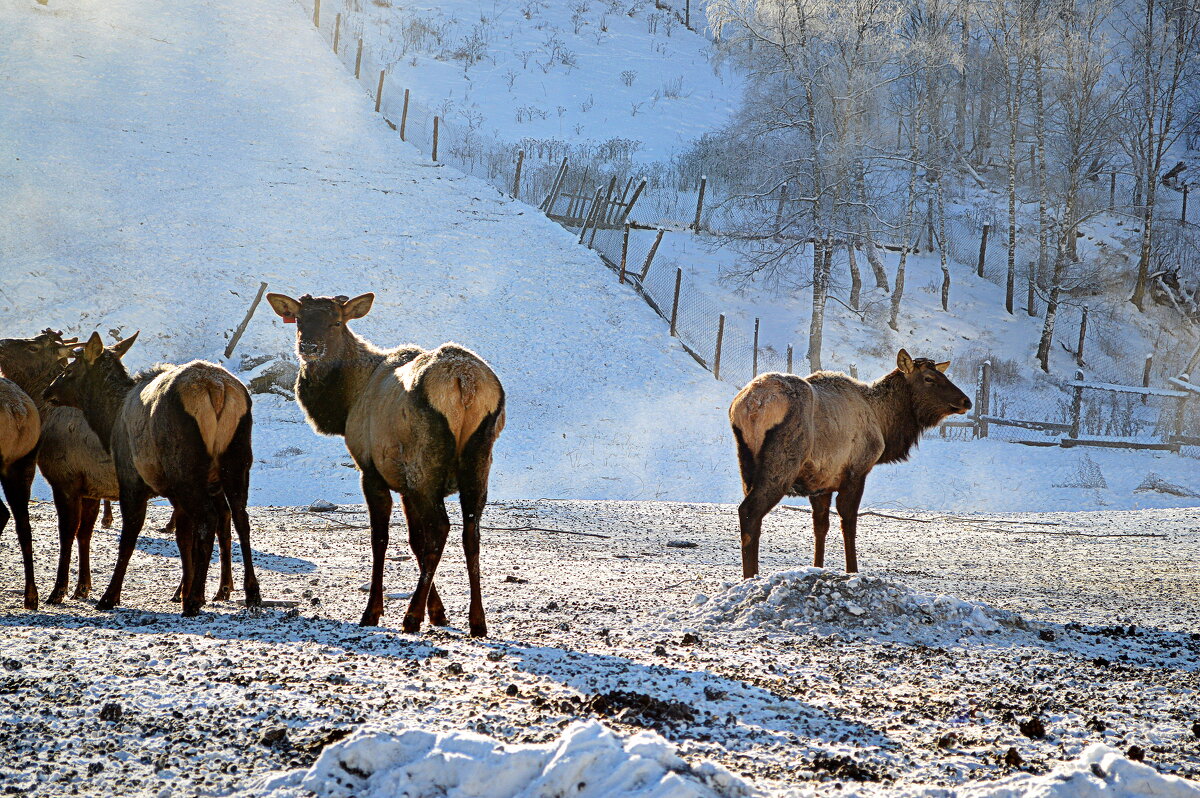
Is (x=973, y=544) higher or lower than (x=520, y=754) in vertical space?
lower

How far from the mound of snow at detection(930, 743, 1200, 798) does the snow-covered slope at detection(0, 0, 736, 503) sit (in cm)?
1463

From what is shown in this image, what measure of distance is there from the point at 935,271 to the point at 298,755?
41.2 metres

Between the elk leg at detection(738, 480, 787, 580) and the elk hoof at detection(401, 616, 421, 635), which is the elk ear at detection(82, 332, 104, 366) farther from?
the elk leg at detection(738, 480, 787, 580)

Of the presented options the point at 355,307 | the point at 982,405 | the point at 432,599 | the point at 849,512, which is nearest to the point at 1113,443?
the point at 982,405

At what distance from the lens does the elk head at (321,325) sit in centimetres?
723

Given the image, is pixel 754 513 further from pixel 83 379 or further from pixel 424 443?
pixel 83 379

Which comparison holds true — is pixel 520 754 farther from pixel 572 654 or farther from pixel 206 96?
pixel 206 96

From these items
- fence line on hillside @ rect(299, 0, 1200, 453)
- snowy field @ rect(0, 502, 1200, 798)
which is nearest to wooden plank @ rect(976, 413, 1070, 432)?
fence line on hillside @ rect(299, 0, 1200, 453)

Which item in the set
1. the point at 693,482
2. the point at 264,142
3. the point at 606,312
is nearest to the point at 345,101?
the point at 264,142

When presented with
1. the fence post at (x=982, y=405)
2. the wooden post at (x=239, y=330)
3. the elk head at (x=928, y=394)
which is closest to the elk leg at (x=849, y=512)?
the elk head at (x=928, y=394)

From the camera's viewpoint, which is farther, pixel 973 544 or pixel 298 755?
pixel 973 544

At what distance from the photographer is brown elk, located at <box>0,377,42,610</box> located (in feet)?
25.5

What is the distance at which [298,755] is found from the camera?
357 cm

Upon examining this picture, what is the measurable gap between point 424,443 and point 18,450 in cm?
427
